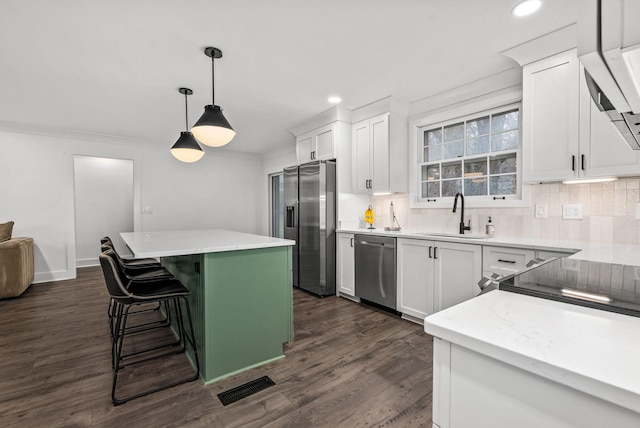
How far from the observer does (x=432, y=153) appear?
3.59 metres

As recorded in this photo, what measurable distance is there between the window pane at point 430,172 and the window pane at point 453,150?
0.16m

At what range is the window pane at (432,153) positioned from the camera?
3512 mm

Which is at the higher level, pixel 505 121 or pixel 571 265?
pixel 505 121

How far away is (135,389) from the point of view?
1.93m

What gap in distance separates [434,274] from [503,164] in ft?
4.34

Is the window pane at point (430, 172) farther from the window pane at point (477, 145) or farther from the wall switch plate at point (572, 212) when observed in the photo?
the wall switch plate at point (572, 212)

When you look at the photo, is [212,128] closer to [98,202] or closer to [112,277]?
[112,277]

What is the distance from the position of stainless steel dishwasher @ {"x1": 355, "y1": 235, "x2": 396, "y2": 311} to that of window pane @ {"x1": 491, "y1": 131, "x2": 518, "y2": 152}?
1.41 metres

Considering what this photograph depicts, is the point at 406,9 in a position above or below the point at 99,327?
above

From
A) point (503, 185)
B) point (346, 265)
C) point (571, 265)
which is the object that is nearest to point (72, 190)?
point (346, 265)

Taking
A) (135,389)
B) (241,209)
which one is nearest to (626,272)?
(135,389)

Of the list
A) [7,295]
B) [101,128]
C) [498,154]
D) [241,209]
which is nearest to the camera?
[498,154]

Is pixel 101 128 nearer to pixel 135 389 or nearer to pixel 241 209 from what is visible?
pixel 241 209

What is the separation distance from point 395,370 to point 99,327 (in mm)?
2914
